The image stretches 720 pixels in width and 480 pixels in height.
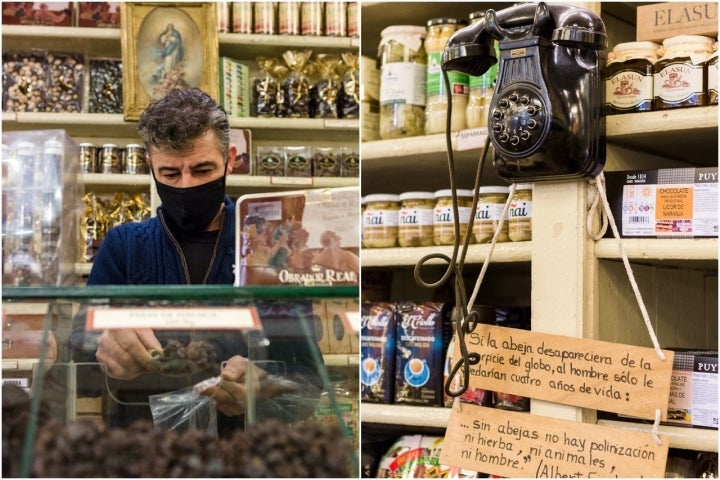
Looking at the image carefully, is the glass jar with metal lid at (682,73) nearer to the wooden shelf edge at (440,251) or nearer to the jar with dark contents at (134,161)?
the wooden shelf edge at (440,251)

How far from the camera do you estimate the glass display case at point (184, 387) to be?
0.87m

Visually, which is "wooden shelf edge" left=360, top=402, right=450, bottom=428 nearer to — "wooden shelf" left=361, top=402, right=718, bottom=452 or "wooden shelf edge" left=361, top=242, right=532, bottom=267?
"wooden shelf" left=361, top=402, right=718, bottom=452

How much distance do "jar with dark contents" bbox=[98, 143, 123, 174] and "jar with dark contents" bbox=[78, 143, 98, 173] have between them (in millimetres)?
19

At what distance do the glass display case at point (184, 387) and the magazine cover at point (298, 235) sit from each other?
0.09m

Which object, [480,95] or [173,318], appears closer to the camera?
[173,318]

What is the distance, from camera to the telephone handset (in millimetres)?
1314

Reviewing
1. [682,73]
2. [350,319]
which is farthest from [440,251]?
[350,319]

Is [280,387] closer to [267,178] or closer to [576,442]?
[576,442]

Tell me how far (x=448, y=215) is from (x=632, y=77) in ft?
1.37

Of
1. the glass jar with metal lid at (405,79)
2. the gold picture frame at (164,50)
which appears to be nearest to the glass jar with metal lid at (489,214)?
the glass jar with metal lid at (405,79)

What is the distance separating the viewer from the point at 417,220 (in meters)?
1.67

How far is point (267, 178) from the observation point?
2314mm

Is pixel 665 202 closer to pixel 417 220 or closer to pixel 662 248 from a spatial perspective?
pixel 662 248

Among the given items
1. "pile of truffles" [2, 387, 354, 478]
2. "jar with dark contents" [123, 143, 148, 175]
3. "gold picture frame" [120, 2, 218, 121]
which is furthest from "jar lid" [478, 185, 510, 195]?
"jar with dark contents" [123, 143, 148, 175]
